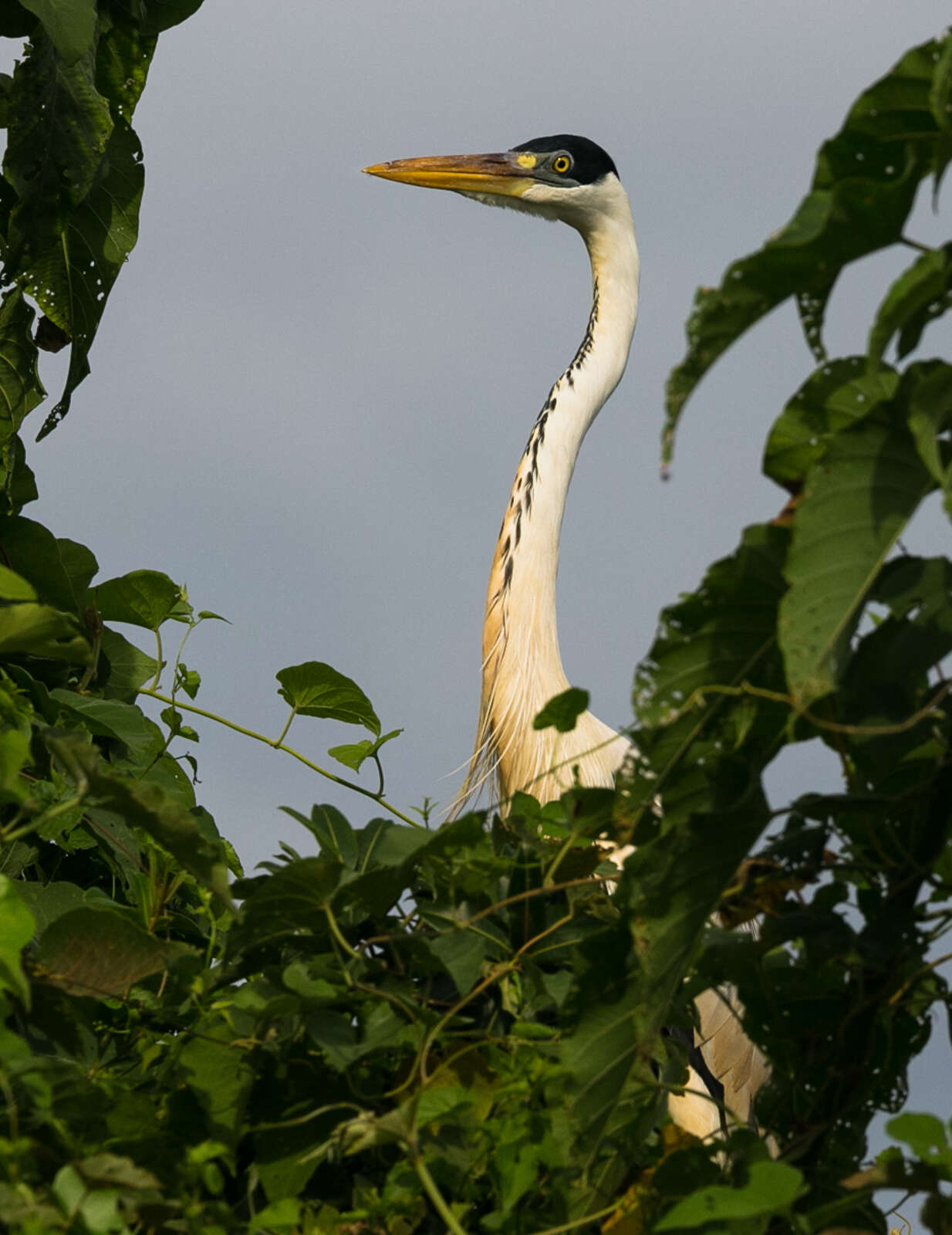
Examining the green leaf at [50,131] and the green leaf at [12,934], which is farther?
the green leaf at [50,131]

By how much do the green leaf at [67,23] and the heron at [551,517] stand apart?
1.88 m

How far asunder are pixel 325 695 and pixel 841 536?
1.30 m

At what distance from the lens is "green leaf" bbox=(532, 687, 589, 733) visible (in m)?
1.09

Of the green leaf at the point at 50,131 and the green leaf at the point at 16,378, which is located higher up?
the green leaf at the point at 50,131

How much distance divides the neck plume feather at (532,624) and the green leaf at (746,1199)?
2.76 m

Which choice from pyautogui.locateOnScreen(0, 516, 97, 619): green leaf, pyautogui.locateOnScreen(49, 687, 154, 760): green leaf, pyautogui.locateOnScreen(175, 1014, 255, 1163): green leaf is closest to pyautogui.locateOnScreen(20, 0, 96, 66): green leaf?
pyautogui.locateOnScreen(0, 516, 97, 619): green leaf

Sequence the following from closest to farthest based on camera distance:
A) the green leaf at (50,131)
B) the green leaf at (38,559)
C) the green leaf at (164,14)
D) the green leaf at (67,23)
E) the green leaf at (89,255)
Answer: the green leaf at (67,23) → the green leaf at (38,559) → the green leaf at (50,131) → the green leaf at (89,255) → the green leaf at (164,14)

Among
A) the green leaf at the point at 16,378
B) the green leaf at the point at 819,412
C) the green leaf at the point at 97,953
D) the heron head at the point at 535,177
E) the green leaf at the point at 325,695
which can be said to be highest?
the heron head at the point at 535,177

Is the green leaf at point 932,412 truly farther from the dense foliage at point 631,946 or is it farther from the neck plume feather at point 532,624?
the neck plume feather at point 532,624

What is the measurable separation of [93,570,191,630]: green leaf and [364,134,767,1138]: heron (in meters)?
1.32

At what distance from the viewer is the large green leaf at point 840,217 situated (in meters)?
0.84

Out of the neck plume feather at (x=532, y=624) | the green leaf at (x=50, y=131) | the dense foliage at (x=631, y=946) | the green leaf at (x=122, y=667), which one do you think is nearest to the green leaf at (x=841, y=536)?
the dense foliage at (x=631, y=946)

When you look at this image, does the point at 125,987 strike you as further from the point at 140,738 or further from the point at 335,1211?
the point at 140,738

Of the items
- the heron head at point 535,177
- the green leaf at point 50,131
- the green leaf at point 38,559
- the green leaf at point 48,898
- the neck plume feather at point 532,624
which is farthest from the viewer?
the heron head at point 535,177
